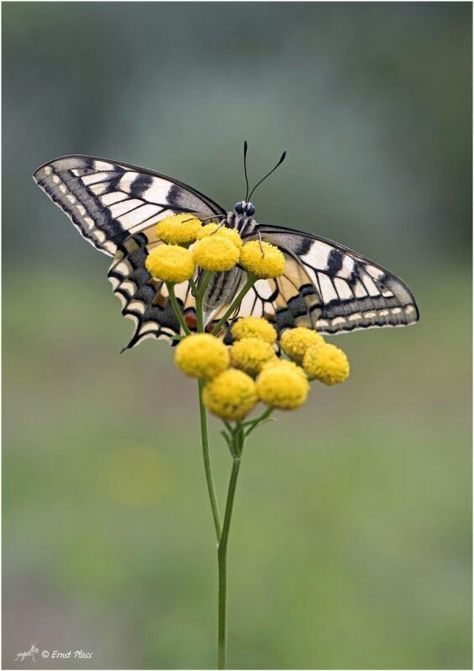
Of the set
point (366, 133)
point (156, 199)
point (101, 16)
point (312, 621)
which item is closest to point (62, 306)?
point (101, 16)

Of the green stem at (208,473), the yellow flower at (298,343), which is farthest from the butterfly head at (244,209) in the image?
the green stem at (208,473)

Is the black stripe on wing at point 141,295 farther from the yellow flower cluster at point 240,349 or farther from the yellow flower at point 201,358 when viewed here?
the yellow flower at point 201,358

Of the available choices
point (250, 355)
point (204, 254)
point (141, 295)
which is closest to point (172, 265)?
point (204, 254)

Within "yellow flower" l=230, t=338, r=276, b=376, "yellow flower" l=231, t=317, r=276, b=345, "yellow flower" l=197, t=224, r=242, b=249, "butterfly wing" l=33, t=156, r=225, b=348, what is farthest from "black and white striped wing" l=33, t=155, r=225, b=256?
"yellow flower" l=230, t=338, r=276, b=376

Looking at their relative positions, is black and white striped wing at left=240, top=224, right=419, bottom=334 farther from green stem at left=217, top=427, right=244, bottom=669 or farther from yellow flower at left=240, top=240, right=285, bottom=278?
green stem at left=217, top=427, right=244, bottom=669

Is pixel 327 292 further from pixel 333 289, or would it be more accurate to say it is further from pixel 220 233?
pixel 220 233
